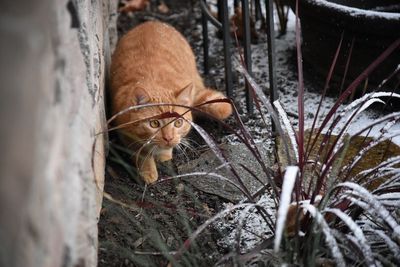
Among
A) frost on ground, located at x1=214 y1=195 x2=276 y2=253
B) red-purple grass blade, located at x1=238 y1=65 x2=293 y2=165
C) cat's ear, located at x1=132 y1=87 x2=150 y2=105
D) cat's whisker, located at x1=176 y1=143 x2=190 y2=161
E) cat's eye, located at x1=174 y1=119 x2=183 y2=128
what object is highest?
red-purple grass blade, located at x1=238 y1=65 x2=293 y2=165

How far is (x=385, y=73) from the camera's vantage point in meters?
3.02

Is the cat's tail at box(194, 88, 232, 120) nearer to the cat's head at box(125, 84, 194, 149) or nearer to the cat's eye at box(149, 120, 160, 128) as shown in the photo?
the cat's head at box(125, 84, 194, 149)

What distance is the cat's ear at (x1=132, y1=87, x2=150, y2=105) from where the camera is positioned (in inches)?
101

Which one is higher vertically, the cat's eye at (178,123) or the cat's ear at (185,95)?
the cat's ear at (185,95)

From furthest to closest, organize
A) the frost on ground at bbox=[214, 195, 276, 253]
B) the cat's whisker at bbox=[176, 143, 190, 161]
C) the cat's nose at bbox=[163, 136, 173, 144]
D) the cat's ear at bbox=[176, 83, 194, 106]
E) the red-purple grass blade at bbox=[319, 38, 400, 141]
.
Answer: the cat's whisker at bbox=[176, 143, 190, 161] → the cat's ear at bbox=[176, 83, 194, 106] → the cat's nose at bbox=[163, 136, 173, 144] → the frost on ground at bbox=[214, 195, 276, 253] → the red-purple grass blade at bbox=[319, 38, 400, 141]

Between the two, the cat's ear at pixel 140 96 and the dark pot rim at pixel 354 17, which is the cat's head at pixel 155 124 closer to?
the cat's ear at pixel 140 96

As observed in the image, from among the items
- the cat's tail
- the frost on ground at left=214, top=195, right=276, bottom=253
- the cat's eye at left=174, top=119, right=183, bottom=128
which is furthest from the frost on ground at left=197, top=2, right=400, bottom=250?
the cat's eye at left=174, top=119, right=183, bottom=128

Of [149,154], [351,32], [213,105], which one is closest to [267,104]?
[149,154]

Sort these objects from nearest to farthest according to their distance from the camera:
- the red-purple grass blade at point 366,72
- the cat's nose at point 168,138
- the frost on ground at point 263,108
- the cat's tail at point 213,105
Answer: the red-purple grass blade at point 366,72, the frost on ground at point 263,108, the cat's nose at point 168,138, the cat's tail at point 213,105

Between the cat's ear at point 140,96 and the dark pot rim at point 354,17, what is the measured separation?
3.15ft

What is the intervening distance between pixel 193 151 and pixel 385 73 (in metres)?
1.00

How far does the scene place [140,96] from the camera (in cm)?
257

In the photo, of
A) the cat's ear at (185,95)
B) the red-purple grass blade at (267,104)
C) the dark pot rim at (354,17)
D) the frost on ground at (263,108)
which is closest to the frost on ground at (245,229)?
the frost on ground at (263,108)

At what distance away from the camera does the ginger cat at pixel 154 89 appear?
2.59 m
